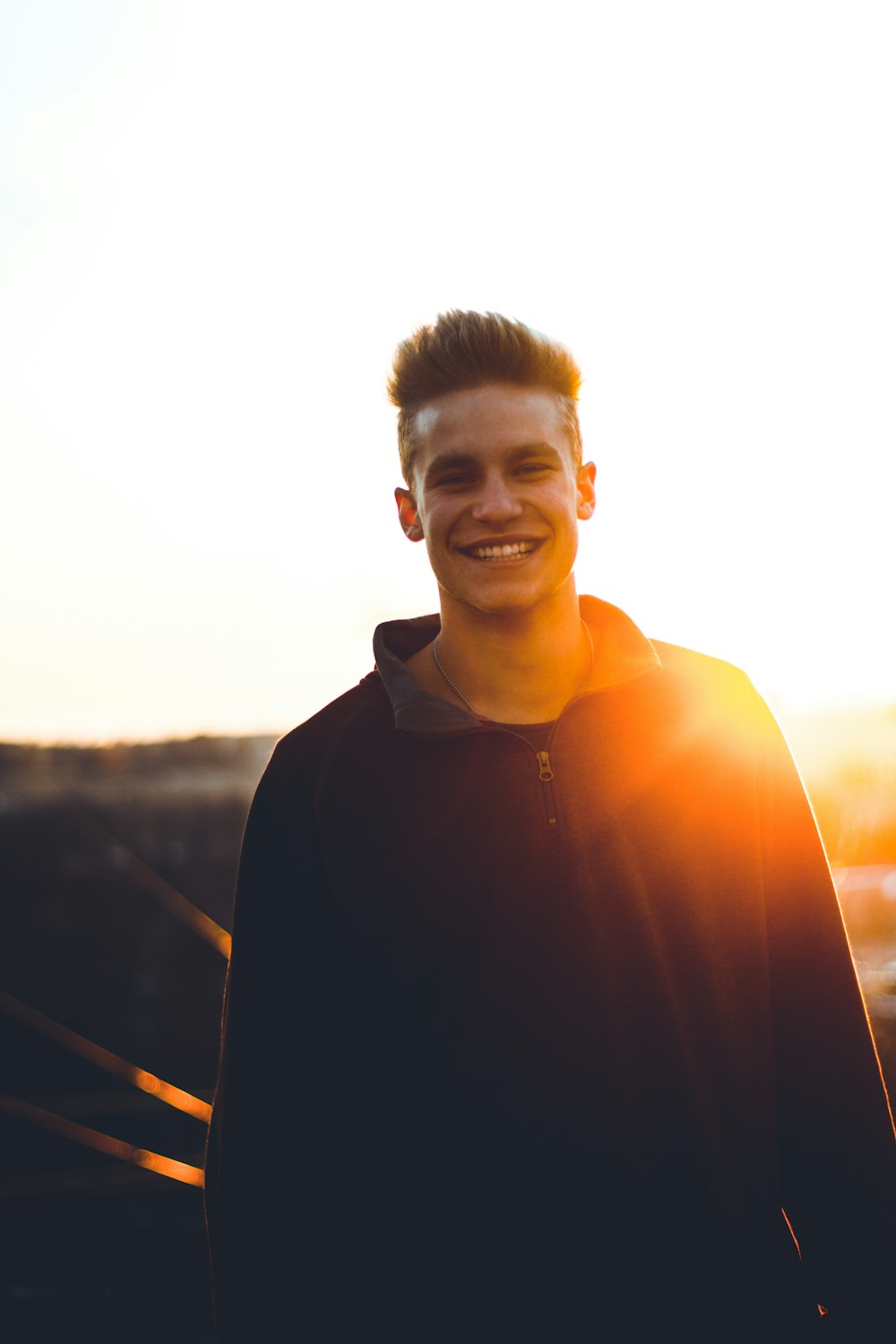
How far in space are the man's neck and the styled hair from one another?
0.29 m

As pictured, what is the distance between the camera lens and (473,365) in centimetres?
170

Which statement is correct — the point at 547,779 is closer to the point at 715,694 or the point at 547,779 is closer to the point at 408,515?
the point at 715,694

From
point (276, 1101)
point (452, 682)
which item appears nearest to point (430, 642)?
point (452, 682)

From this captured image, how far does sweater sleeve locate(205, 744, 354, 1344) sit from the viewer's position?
145cm

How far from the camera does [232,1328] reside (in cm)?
144

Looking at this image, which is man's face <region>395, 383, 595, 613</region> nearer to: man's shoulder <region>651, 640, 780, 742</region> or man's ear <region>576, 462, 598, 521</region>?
man's ear <region>576, 462, 598, 521</region>

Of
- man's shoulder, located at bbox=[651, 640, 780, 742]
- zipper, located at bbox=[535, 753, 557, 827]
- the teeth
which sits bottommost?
zipper, located at bbox=[535, 753, 557, 827]

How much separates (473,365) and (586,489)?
31 cm

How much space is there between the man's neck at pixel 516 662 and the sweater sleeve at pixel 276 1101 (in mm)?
366

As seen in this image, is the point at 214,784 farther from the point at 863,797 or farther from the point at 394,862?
the point at 394,862

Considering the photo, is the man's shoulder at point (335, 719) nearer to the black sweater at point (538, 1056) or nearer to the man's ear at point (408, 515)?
the black sweater at point (538, 1056)

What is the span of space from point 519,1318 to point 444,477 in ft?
4.05

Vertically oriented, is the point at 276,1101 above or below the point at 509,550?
below

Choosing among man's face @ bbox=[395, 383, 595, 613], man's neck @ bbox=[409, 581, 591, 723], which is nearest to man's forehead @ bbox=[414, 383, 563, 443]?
man's face @ bbox=[395, 383, 595, 613]
